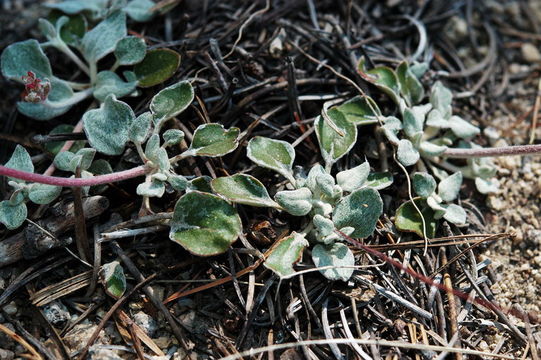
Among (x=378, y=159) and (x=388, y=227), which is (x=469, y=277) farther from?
(x=378, y=159)

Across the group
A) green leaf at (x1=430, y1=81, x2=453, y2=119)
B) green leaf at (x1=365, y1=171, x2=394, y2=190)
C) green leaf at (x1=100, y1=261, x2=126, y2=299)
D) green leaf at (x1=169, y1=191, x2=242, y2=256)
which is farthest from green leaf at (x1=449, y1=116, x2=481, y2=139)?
green leaf at (x1=100, y1=261, x2=126, y2=299)

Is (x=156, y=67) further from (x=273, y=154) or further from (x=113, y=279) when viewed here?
(x=113, y=279)

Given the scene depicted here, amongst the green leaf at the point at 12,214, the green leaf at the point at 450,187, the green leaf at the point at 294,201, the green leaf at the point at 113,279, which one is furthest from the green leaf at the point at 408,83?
the green leaf at the point at 12,214

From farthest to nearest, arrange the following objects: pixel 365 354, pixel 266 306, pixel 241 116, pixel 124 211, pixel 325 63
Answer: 1. pixel 325 63
2. pixel 241 116
3. pixel 124 211
4. pixel 266 306
5. pixel 365 354

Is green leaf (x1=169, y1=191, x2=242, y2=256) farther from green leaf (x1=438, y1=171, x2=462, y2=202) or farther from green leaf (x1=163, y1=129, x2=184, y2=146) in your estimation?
green leaf (x1=438, y1=171, x2=462, y2=202)

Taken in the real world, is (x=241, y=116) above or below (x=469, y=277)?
above

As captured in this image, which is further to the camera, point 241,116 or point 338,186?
point 241,116

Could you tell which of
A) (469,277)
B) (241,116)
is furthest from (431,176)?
(241,116)

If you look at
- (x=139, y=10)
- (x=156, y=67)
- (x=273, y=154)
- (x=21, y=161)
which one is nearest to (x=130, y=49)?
(x=156, y=67)
